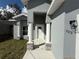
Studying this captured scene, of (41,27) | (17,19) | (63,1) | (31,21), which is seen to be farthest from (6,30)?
(63,1)

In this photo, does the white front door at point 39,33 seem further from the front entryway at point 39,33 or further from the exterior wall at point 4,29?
the exterior wall at point 4,29

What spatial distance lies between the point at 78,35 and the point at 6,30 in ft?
76.9

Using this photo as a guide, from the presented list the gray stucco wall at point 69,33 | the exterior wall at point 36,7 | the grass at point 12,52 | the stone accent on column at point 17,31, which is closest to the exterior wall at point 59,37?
the gray stucco wall at point 69,33

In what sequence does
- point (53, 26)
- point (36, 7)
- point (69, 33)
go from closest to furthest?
1. point (69, 33)
2. point (53, 26)
3. point (36, 7)

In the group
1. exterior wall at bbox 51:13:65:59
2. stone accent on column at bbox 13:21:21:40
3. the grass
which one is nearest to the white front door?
stone accent on column at bbox 13:21:21:40

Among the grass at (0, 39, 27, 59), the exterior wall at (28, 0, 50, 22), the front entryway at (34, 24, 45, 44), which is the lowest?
the grass at (0, 39, 27, 59)

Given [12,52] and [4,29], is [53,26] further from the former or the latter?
[4,29]

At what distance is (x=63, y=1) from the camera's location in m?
6.52

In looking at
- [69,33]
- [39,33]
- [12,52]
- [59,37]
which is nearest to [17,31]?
[39,33]

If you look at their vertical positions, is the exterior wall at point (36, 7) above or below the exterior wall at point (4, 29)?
above

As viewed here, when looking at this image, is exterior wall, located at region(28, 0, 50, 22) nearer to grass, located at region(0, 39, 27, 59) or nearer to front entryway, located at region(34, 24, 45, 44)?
grass, located at region(0, 39, 27, 59)

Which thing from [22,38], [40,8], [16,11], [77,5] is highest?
[16,11]

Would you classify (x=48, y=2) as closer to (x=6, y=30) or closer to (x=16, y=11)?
(x=6, y=30)

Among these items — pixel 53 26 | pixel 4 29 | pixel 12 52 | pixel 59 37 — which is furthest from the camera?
pixel 4 29
